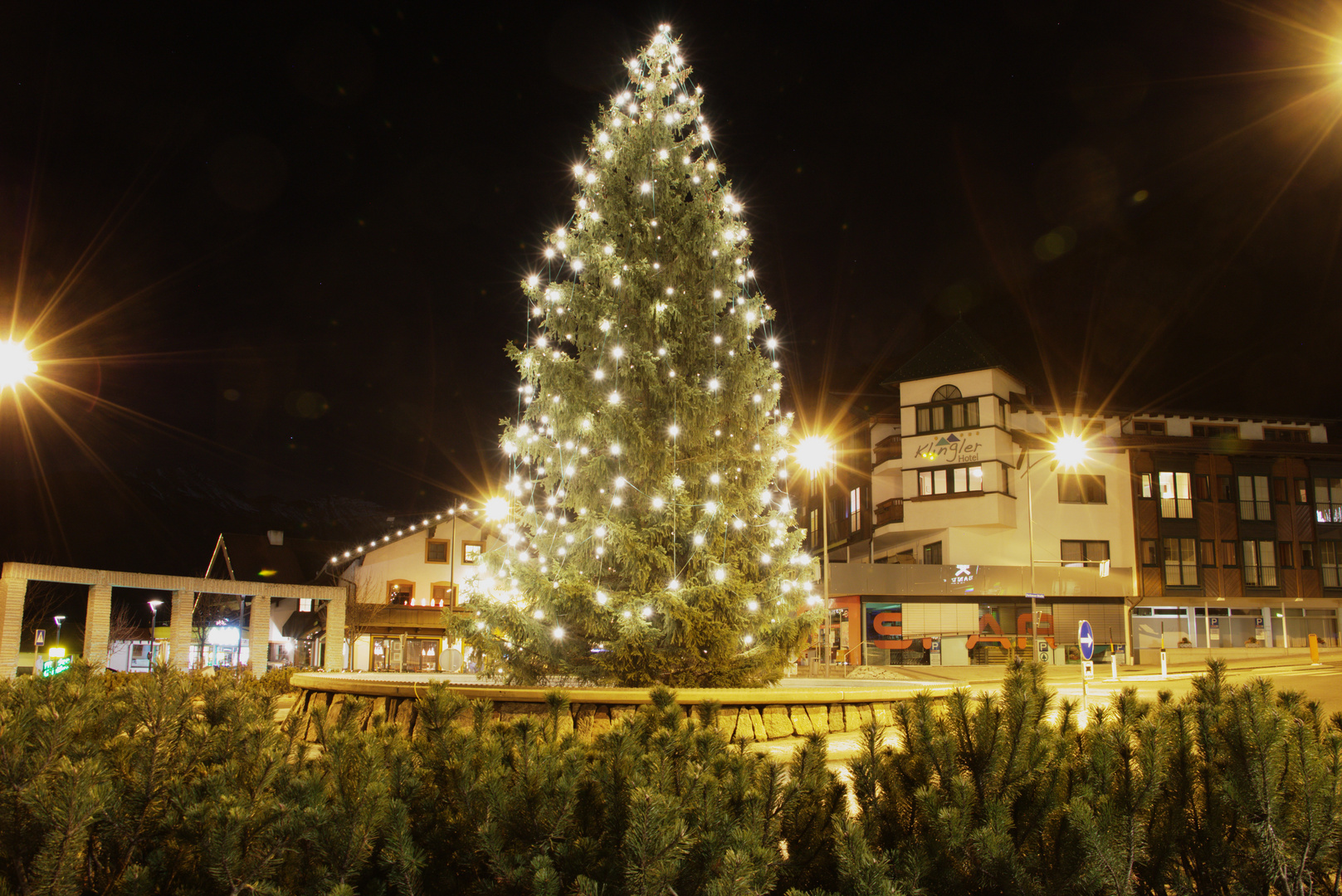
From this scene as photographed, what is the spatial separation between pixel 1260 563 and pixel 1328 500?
5691 mm

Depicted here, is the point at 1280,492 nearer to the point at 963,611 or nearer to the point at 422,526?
the point at 963,611

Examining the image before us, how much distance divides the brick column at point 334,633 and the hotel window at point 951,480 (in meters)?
29.8

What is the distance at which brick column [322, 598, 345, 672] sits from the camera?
23219mm

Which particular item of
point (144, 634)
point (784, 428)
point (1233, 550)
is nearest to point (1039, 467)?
point (1233, 550)

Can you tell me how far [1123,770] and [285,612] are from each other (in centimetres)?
4825

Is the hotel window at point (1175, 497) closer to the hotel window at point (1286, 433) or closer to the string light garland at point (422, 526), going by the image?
the hotel window at point (1286, 433)

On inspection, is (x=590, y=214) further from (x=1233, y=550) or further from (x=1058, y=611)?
(x=1233, y=550)

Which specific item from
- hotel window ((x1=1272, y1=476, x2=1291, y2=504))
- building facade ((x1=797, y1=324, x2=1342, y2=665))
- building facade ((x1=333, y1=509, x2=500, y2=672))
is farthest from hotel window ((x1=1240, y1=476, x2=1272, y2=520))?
building facade ((x1=333, y1=509, x2=500, y2=672))

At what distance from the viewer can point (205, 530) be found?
88875mm

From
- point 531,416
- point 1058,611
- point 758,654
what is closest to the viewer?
point 758,654

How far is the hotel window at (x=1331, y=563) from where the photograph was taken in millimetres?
48438

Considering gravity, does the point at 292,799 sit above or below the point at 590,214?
below

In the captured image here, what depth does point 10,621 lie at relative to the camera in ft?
54.2

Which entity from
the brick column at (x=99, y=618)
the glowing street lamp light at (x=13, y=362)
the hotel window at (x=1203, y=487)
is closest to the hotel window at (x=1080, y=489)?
the hotel window at (x=1203, y=487)
